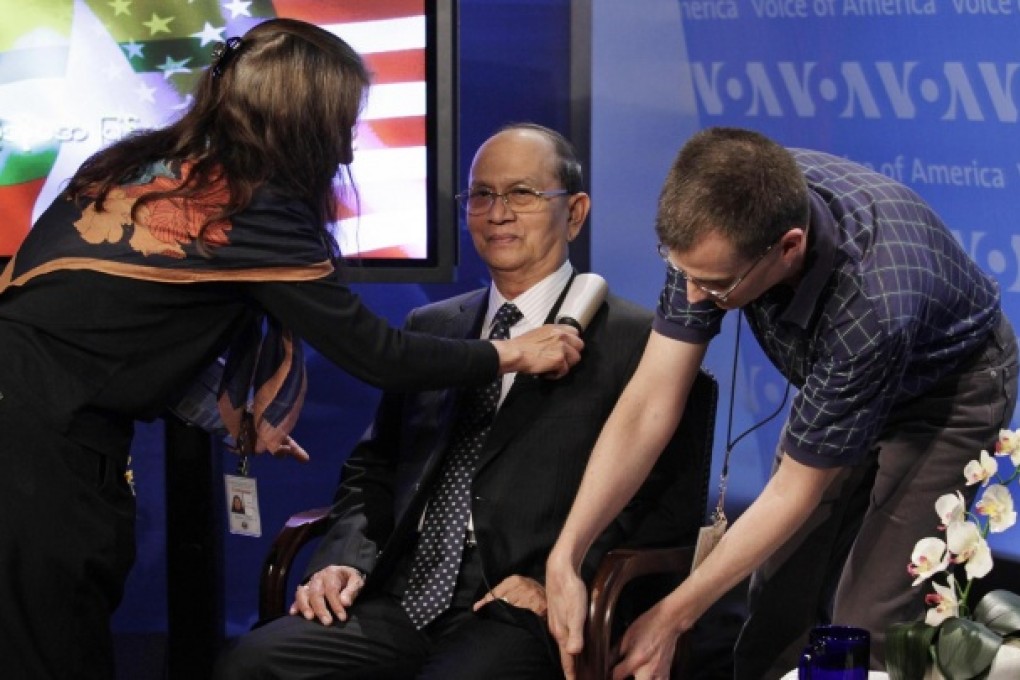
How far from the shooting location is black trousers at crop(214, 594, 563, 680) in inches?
113

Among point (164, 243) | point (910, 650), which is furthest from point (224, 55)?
point (910, 650)

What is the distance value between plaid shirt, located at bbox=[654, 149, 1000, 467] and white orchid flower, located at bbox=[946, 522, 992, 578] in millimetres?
519

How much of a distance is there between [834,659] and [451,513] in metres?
1.24

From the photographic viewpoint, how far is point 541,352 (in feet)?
9.57

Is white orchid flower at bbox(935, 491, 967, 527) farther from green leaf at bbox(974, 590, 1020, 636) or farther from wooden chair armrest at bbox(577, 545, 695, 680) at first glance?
wooden chair armrest at bbox(577, 545, 695, 680)

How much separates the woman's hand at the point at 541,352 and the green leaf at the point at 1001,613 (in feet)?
3.65

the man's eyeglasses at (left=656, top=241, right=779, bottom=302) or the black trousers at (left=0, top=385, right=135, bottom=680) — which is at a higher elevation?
the man's eyeglasses at (left=656, top=241, right=779, bottom=302)

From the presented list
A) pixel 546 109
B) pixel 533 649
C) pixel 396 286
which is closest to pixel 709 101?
pixel 546 109

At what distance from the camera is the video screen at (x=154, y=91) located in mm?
3732

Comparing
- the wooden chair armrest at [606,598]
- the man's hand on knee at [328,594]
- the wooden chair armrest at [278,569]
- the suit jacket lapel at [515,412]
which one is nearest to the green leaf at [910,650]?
the wooden chair armrest at [606,598]

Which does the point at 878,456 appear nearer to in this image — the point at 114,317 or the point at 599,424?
the point at 599,424

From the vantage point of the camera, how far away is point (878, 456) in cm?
280

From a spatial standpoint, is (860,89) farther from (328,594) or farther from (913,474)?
(328,594)

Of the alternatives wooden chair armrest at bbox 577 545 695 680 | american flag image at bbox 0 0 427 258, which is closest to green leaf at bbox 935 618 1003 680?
wooden chair armrest at bbox 577 545 695 680
